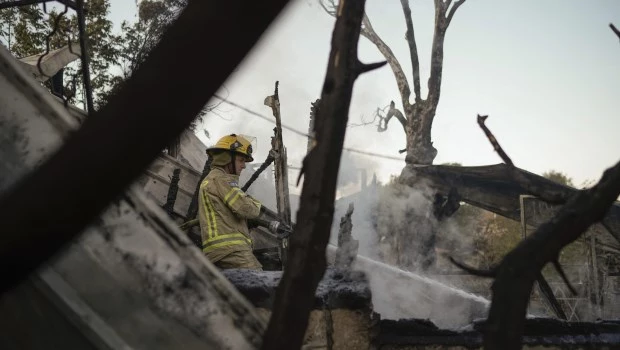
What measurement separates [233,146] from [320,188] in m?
3.67

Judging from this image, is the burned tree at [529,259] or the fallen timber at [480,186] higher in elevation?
the fallen timber at [480,186]

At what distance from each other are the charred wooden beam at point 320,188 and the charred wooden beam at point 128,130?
1.00 ft

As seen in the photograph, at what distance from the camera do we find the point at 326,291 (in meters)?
2.08

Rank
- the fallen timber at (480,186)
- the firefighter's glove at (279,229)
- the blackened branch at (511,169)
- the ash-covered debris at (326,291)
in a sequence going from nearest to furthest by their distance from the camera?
the blackened branch at (511,169), the ash-covered debris at (326,291), the firefighter's glove at (279,229), the fallen timber at (480,186)

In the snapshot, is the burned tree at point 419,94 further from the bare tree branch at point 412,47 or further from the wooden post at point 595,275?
the wooden post at point 595,275

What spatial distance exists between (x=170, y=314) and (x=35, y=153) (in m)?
0.58

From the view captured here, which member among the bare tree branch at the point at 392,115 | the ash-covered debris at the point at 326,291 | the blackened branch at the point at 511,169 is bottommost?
the ash-covered debris at the point at 326,291

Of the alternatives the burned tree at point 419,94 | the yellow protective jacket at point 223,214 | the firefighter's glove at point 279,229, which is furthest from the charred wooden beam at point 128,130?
the burned tree at point 419,94

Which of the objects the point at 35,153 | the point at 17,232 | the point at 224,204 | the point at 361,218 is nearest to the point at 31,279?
the point at 35,153

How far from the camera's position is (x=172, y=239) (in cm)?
132

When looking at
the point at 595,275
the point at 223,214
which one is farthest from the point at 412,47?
the point at 223,214

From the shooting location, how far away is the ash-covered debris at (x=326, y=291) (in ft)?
6.81

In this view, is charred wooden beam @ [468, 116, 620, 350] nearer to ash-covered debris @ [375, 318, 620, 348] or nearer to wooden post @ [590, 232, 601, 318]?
ash-covered debris @ [375, 318, 620, 348]

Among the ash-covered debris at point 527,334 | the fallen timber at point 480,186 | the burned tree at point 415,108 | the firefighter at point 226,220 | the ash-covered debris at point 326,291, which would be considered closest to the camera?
the ash-covered debris at point 326,291
